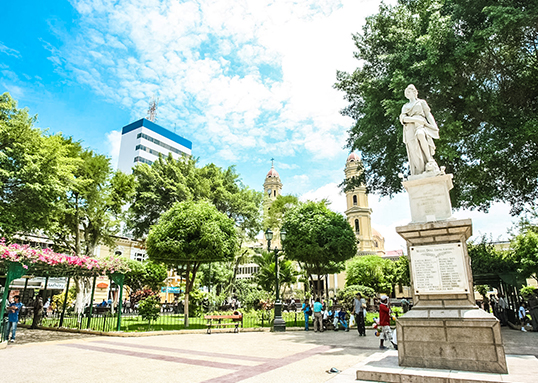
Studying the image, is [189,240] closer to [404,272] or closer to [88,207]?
[88,207]

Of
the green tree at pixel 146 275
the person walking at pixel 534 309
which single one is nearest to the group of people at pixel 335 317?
the person walking at pixel 534 309

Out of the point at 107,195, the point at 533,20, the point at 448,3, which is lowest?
the point at 107,195

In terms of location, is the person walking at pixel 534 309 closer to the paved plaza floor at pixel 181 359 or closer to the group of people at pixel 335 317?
the paved plaza floor at pixel 181 359

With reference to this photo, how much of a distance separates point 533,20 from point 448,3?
11.0ft

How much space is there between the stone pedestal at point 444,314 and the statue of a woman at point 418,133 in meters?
1.46

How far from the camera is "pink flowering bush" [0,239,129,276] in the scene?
11250 mm

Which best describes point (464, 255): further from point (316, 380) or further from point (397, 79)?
point (397, 79)

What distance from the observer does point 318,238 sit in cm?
2303

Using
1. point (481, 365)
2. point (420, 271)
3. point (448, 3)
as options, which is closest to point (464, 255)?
point (420, 271)

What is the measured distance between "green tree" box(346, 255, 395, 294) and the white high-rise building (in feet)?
133

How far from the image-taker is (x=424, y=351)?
598 centimetres

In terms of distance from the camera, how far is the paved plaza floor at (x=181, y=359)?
676 centimetres

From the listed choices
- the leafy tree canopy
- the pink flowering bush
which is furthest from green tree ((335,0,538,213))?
the leafy tree canopy

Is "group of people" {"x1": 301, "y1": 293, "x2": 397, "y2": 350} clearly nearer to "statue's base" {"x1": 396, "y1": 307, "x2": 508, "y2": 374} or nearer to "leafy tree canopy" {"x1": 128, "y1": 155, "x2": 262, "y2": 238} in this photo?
"statue's base" {"x1": 396, "y1": 307, "x2": 508, "y2": 374}
